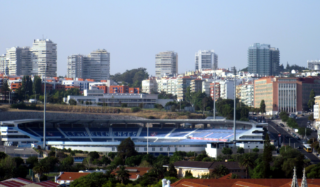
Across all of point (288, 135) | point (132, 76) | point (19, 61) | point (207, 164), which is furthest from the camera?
point (132, 76)

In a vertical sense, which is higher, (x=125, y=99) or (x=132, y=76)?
(x=132, y=76)

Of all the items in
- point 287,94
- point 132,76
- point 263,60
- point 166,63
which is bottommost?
point 287,94

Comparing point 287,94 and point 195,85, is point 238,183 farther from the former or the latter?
point 195,85

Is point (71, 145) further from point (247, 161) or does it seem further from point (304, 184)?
point (304, 184)

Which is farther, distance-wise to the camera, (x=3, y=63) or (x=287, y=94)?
(x=3, y=63)

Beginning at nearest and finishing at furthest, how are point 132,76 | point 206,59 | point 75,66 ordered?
point 75,66
point 132,76
point 206,59

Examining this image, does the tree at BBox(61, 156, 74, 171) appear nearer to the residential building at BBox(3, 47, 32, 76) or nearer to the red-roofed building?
the red-roofed building

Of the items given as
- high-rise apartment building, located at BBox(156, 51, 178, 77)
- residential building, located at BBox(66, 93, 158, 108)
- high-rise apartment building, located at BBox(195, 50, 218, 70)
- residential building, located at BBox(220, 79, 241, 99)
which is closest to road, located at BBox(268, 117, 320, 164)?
residential building, located at BBox(66, 93, 158, 108)

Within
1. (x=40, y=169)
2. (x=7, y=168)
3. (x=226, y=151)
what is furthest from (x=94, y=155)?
(x=7, y=168)
